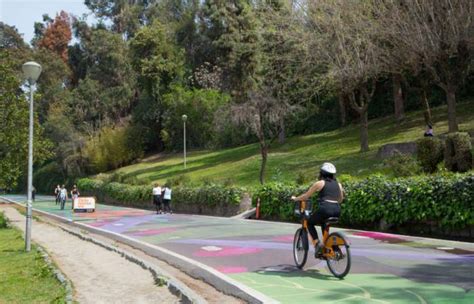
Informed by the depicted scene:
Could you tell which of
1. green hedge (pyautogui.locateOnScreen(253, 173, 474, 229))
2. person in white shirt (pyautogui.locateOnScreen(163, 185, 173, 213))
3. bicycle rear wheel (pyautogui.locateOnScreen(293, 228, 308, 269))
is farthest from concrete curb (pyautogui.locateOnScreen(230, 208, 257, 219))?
bicycle rear wheel (pyautogui.locateOnScreen(293, 228, 308, 269))

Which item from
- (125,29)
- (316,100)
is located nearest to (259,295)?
(316,100)

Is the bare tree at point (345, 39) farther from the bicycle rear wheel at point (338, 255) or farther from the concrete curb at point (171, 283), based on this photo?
the bicycle rear wheel at point (338, 255)

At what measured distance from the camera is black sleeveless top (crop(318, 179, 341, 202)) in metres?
8.52

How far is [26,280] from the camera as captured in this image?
978 cm

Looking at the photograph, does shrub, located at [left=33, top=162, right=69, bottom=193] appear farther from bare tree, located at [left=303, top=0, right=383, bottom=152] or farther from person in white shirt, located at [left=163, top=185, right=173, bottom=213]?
bare tree, located at [left=303, top=0, right=383, bottom=152]

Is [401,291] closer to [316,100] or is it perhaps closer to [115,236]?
[115,236]

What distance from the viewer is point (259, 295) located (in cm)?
724

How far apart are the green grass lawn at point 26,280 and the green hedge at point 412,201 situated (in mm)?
8744

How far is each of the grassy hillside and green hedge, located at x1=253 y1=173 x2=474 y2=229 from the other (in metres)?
8.42

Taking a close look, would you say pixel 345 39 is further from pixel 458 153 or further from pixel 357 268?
pixel 357 268

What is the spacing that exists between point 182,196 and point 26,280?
21.3 m

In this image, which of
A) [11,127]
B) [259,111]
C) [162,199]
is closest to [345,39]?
[259,111]

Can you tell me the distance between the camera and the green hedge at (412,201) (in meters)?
12.5

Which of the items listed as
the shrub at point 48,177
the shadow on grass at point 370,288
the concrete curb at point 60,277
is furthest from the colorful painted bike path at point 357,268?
the shrub at point 48,177
